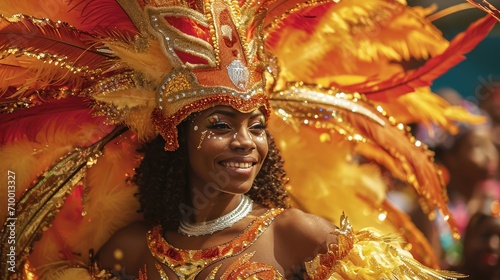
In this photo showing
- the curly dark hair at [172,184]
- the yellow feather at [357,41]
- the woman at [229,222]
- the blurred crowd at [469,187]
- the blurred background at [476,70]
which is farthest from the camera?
the blurred background at [476,70]

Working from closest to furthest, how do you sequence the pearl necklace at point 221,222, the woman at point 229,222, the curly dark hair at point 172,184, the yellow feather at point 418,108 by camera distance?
the woman at point 229,222 < the pearl necklace at point 221,222 < the curly dark hair at point 172,184 < the yellow feather at point 418,108

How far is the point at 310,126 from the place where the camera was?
12.4ft

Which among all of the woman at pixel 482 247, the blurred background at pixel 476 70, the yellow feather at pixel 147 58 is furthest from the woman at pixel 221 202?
the blurred background at pixel 476 70

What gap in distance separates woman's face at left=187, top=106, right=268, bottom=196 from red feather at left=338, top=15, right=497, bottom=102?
798mm

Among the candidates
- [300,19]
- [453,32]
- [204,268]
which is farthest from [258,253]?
[453,32]

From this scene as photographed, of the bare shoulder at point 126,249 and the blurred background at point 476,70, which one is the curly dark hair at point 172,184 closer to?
the bare shoulder at point 126,249

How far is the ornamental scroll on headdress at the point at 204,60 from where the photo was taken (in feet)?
10.1

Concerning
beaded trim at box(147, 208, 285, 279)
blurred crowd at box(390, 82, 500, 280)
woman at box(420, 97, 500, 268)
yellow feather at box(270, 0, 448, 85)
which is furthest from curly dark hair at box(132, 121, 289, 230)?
woman at box(420, 97, 500, 268)

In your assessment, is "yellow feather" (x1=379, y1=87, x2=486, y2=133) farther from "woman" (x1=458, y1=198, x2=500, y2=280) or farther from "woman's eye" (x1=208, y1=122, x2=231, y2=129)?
"woman" (x1=458, y1=198, x2=500, y2=280)

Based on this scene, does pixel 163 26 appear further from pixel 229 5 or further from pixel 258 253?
pixel 258 253

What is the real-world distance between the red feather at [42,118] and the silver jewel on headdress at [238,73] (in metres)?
0.68

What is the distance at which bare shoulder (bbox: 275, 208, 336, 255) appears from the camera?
3059 mm

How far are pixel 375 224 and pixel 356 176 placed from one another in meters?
0.24

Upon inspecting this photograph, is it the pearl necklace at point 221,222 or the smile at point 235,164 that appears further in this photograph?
the pearl necklace at point 221,222
